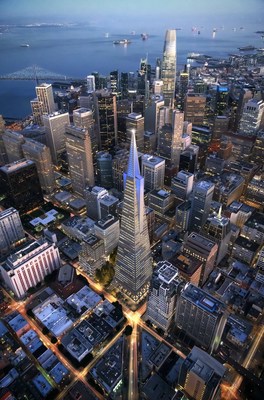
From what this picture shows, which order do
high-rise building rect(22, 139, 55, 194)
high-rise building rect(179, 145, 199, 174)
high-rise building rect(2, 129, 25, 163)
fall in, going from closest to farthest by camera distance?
1. high-rise building rect(22, 139, 55, 194)
2. high-rise building rect(2, 129, 25, 163)
3. high-rise building rect(179, 145, 199, 174)

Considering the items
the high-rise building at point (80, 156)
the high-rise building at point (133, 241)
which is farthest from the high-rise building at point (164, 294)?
the high-rise building at point (80, 156)

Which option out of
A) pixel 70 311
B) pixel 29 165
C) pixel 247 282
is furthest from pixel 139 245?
pixel 29 165

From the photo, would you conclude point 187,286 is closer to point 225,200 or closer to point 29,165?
point 225,200

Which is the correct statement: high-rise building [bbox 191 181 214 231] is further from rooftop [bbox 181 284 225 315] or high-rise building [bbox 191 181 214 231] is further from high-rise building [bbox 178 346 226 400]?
high-rise building [bbox 178 346 226 400]

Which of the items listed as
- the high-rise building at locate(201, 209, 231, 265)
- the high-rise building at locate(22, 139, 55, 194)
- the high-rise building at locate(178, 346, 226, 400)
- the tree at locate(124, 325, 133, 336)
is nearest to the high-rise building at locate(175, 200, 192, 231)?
the high-rise building at locate(201, 209, 231, 265)

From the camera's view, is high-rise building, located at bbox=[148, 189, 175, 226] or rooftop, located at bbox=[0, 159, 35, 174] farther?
high-rise building, located at bbox=[148, 189, 175, 226]

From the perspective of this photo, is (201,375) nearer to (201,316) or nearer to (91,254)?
(201,316)

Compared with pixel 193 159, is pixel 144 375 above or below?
below
